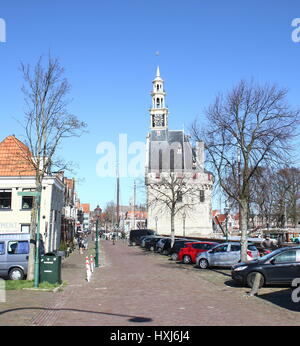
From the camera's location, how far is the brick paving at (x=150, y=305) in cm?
1045

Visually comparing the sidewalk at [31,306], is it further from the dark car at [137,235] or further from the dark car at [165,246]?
the dark car at [137,235]

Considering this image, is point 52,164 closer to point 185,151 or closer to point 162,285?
point 162,285

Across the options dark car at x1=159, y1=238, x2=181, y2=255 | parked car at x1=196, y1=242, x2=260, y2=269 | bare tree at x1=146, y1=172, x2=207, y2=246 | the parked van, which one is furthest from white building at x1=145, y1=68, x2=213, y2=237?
the parked van

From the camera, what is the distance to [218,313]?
37.8 feet

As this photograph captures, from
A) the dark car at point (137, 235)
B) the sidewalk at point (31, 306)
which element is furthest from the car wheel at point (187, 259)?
the dark car at point (137, 235)

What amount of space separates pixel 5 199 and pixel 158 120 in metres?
65.9

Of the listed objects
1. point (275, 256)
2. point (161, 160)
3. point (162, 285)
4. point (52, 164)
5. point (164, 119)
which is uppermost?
point (164, 119)

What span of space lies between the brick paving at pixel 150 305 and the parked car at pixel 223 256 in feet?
17.2


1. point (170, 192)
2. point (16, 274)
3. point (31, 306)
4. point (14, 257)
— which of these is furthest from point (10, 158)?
point (170, 192)
